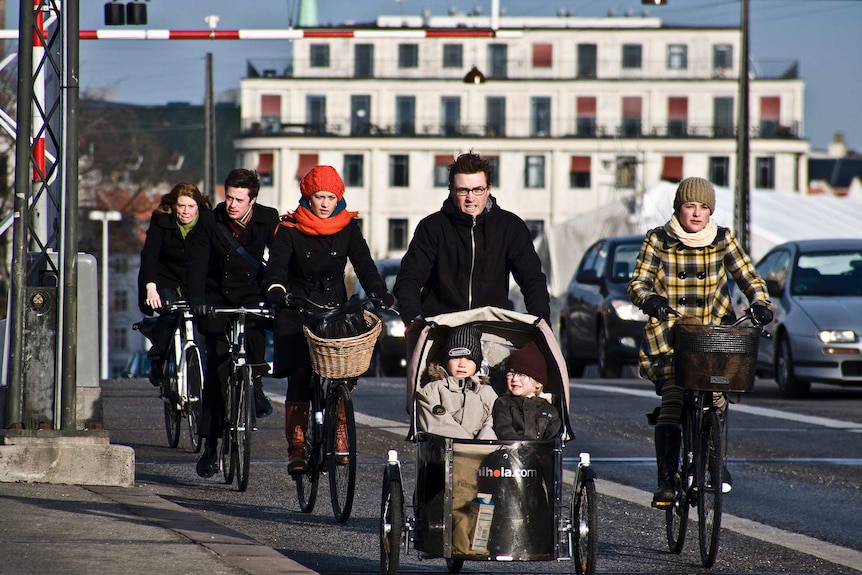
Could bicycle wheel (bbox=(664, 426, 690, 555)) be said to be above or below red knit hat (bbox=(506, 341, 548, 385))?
below

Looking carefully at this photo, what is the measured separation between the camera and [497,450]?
6.47 metres

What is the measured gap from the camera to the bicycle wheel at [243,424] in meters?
9.63

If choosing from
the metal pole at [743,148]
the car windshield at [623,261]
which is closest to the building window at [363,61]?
the metal pole at [743,148]

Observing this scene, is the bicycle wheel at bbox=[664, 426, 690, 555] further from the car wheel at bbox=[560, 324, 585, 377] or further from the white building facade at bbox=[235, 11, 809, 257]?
the white building facade at bbox=[235, 11, 809, 257]

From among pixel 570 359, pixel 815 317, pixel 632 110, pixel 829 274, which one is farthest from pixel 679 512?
pixel 632 110

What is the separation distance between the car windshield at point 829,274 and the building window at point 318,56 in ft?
285

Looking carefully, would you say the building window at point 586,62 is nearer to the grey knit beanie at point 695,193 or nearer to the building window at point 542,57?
the building window at point 542,57

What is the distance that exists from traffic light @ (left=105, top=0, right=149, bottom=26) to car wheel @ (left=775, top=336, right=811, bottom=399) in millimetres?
9582

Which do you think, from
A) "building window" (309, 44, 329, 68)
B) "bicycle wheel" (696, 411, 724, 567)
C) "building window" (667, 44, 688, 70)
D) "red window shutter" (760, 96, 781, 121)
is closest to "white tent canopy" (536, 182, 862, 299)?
"bicycle wheel" (696, 411, 724, 567)

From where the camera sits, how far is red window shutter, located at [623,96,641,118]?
103750 millimetres

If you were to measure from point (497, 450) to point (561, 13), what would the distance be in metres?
102

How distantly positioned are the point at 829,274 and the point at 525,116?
86.1 metres

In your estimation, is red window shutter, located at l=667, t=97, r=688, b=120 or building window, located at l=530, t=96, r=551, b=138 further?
building window, located at l=530, t=96, r=551, b=138

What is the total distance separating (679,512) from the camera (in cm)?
788
